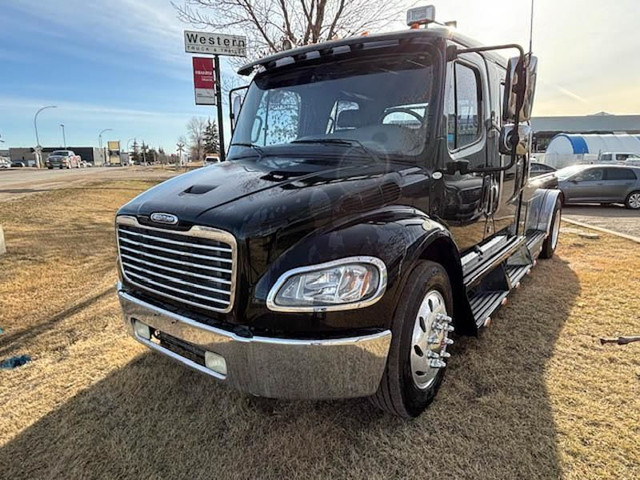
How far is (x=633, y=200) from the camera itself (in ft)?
44.0

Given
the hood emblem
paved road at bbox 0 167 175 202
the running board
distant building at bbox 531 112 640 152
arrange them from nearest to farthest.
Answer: the hood emblem → the running board → paved road at bbox 0 167 175 202 → distant building at bbox 531 112 640 152

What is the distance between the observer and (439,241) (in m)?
2.59

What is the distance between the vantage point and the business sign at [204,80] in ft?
18.2

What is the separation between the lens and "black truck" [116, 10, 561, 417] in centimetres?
195

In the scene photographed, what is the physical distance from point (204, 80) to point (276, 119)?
285 centimetres

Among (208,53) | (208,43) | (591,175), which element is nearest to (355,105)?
(208,53)

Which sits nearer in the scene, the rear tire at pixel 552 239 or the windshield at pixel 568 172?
the rear tire at pixel 552 239

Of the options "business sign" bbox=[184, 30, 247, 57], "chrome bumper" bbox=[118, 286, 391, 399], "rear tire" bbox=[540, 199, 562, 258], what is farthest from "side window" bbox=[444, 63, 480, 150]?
"rear tire" bbox=[540, 199, 562, 258]

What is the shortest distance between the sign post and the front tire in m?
3.72

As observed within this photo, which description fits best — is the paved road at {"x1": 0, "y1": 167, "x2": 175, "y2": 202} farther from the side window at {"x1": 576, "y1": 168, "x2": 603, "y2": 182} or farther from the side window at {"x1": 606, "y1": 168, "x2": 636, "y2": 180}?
the side window at {"x1": 606, "y1": 168, "x2": 636, "y2": 180}

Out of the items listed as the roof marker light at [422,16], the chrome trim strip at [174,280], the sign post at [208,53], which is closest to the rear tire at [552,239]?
the roof marker light at [422,16]

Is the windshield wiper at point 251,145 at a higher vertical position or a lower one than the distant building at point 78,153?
lower

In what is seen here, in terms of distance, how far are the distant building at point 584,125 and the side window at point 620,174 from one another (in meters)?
52.9

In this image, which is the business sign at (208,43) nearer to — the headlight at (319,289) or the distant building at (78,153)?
the headlight at (319,289)
